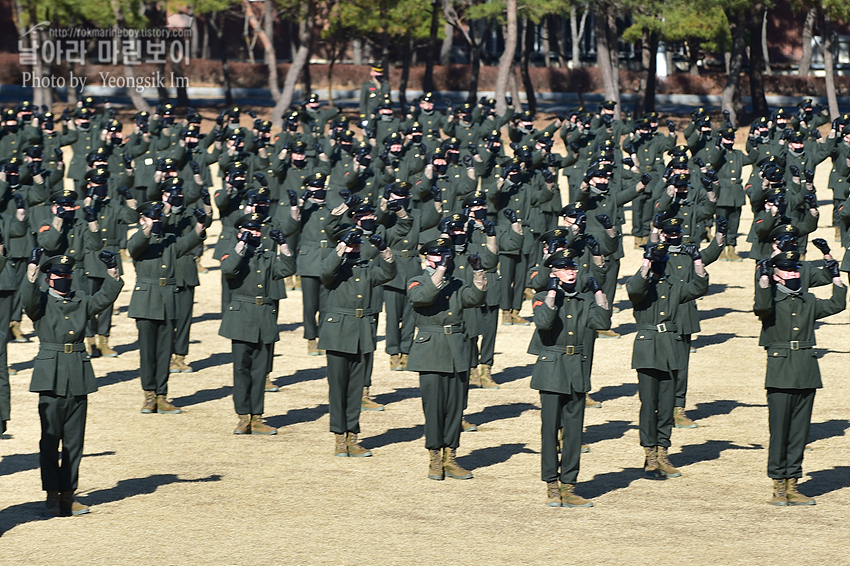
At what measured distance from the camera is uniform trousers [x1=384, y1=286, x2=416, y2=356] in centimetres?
1546

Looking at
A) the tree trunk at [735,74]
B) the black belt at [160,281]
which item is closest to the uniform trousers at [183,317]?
the black belt at [160,281]

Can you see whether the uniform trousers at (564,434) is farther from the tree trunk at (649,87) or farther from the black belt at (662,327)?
the tree trunk at (649,87)

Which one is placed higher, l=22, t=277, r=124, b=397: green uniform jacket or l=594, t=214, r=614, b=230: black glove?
l=594, t=214, r=614, b=230: black glove

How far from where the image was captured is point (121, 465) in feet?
39.2

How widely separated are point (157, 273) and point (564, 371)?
5262 millimetres

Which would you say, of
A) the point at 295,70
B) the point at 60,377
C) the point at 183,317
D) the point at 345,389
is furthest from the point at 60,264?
the point at 295,70

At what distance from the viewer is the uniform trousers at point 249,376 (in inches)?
511

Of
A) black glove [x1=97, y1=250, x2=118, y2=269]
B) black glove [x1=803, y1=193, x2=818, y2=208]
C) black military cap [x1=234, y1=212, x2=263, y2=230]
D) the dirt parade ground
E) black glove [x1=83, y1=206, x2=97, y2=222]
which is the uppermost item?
black military cap [x1=234, y1=212, x2=263, y2=230]

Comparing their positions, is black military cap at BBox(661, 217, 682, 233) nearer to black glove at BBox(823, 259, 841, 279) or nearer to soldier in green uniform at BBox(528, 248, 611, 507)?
black glove at BBox(823, 259, 841, 279)

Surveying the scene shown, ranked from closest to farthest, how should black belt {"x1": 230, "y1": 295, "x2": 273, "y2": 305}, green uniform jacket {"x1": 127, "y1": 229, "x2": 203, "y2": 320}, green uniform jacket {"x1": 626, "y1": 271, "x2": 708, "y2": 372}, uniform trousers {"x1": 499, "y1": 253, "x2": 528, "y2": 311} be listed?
Answer: 1. green uniform jacket {"x1": 626, "y1": 271, "x2": 708, "y2": 372}
2. black belt {"x1": 230, "y1": 295, "x2": 273, "y2": 305}
3. green uniform jacket {"x1": 127, "y1": 229, "x2": 203, "y2": 320}
4. uniform trousers {"x1": 499, "y1": 253, "x2": 528, "y2": 311}

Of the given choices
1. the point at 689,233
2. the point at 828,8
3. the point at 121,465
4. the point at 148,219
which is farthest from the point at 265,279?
the point at 828,8

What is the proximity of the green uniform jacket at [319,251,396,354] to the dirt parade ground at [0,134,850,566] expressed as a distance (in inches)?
41.9

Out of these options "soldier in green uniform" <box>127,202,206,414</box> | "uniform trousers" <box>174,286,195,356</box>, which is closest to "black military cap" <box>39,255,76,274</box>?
"soldier in green uniform" <box>127,202,206,414</box>

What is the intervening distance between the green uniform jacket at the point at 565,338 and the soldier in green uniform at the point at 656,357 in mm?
907
